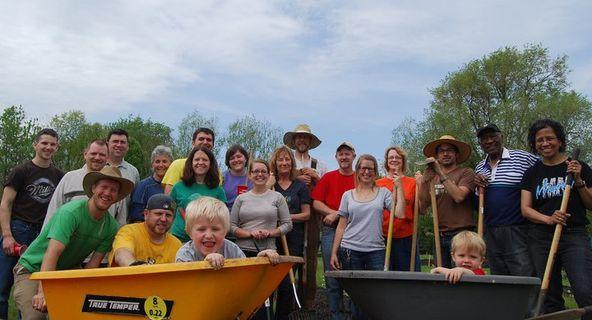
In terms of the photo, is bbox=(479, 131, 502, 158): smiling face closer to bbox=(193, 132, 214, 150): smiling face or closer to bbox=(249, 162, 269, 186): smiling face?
bbox=(249, 162, 269, 186): smiling face

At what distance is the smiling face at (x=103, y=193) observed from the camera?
428 cm

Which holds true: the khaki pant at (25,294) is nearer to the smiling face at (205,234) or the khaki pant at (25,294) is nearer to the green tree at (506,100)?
the smiling face at (205,234)

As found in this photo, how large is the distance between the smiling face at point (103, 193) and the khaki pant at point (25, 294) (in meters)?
0.78

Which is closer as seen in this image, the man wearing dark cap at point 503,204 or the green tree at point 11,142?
the man wearing dark cap at point 503,204

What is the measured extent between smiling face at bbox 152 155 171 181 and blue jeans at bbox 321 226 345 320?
191 cm

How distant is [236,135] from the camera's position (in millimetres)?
39000

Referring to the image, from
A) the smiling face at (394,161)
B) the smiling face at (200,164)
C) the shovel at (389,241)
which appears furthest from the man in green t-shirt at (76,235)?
the smiling face at (394,161)

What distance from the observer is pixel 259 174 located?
5.66m

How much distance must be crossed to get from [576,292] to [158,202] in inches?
Answer: 137

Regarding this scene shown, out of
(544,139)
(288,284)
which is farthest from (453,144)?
(288,284)

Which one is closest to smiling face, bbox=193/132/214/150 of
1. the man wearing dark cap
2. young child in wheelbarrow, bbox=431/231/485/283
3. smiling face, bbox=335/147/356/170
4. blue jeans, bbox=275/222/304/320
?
blue jeans, bbox=275/222/304/320

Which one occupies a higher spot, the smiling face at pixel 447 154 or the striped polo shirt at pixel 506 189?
the smiling face at pixel 447 154

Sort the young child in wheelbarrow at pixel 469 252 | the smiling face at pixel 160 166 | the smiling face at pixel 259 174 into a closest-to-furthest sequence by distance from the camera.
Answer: the young child in wheelbarrow at pixel 469 252
the smiling face at pixel 259 174
the smiling face at pixel 160 166

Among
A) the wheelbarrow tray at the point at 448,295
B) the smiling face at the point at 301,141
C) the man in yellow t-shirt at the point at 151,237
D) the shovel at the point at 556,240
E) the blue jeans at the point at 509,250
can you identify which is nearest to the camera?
the wheelbarrow tray at the point at 448,295
